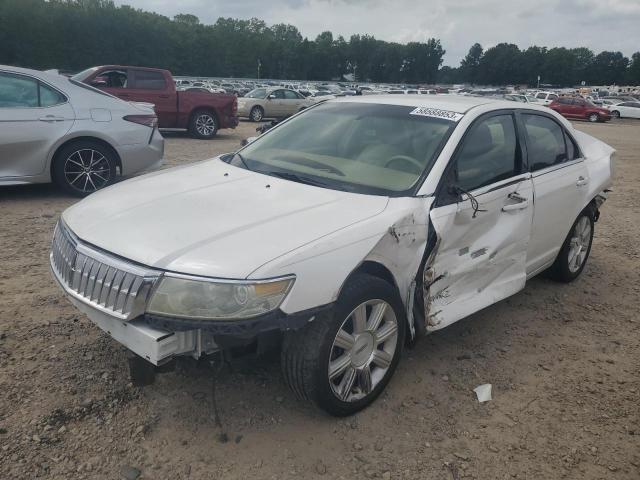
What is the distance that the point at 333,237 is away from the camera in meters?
2.62

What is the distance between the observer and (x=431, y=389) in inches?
128

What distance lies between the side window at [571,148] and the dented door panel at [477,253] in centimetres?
96

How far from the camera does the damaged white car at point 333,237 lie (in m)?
2.40

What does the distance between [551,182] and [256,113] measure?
18.6 m

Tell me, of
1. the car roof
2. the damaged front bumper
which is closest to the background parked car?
the car roof

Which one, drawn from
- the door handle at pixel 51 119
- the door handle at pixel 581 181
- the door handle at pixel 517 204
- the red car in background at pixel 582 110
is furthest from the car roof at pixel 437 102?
the red car in background at pixel 582 110

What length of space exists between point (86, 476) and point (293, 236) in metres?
1.39

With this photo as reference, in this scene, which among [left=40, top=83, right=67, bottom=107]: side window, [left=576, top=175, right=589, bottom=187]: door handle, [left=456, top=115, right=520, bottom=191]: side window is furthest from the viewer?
[left=40, top=83, right=67, bottom=107]: side window

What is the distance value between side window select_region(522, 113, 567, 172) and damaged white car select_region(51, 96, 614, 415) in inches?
0.7

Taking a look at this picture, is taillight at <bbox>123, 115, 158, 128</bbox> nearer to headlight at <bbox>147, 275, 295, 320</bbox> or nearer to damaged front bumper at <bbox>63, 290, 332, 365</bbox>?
damaged front bumper at <bbox>63, 290, 332, 365</bbox>

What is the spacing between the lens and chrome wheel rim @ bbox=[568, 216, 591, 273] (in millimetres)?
4871

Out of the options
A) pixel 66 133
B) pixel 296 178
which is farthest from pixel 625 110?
pixel 296 178

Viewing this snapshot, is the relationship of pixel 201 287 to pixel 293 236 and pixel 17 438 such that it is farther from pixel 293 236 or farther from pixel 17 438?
pixel 17 438

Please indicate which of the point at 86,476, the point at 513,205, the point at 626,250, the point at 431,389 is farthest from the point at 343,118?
the point at 626,250
